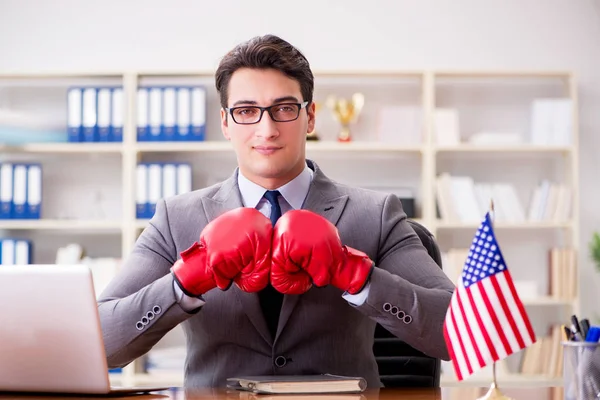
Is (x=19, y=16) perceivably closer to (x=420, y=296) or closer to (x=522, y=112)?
(x=522, y=112)

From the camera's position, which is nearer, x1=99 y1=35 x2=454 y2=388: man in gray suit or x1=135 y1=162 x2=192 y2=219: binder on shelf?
x1=99 y1=35 x2=454 y2=388: man in gray suit

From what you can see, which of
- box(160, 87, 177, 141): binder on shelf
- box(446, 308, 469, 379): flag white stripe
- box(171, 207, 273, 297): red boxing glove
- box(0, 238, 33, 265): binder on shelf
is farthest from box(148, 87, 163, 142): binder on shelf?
box(446, 308, 469, 379): flag white stripe

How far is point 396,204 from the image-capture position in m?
2.14

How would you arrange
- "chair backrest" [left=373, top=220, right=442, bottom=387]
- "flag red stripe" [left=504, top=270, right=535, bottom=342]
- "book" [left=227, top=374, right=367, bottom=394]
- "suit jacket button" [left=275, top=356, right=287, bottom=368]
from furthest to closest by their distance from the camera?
"chair backrest" [left=373, top=220, right=442, bottom=387]
"suit jacket button" [left=275, top=356, right=287, bottom=368]
"book" [left=227, top=374, right=367, bottom=394]
"flag red stripe" [left=504, top=270, right=535, bottom=342]

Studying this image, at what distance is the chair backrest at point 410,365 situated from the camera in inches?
85.2

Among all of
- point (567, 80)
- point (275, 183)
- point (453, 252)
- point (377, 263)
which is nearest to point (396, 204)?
point (377, 263)

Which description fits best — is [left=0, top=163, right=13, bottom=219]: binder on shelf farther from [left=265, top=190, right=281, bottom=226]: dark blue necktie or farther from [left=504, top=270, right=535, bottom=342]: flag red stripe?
[left=504, top=270, right=535, bottom=342]: flag red stripe

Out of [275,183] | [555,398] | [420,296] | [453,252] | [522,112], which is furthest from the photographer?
[522,112]

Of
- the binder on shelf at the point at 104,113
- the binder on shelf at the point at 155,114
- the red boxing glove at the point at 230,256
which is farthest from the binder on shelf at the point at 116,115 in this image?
the red boxing glove at the point at 230,256

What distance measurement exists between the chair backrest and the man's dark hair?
0.49 metres

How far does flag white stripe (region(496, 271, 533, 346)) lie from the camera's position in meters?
1.32

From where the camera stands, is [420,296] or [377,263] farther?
[377,263]

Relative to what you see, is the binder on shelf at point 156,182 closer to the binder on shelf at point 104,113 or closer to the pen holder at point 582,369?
the binder on shelf at point 104,113

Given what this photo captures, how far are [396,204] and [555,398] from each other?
0.68 meters
